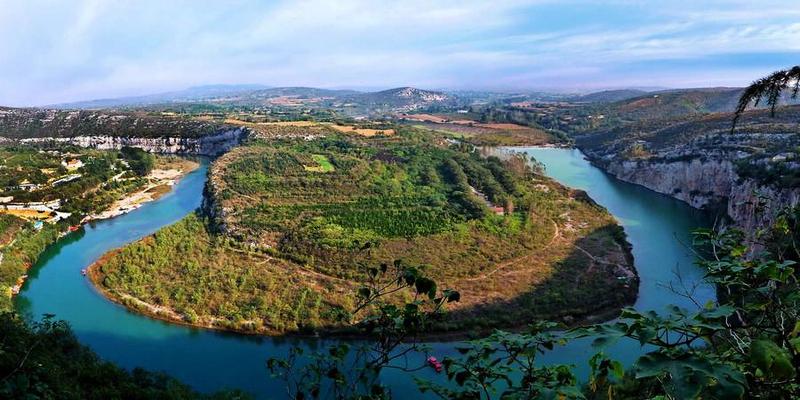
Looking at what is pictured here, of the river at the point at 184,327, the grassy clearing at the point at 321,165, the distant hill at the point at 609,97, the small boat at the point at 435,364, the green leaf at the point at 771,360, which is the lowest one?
the river at the point at 184,327

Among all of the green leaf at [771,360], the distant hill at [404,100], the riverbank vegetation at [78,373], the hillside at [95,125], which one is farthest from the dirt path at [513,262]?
the distant hill at [404,100]

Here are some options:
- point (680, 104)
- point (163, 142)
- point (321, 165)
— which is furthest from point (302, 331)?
point (680, 104)

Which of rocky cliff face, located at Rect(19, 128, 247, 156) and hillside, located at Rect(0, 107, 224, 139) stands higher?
hillside, located at Rect(0, 107, 224, 139)

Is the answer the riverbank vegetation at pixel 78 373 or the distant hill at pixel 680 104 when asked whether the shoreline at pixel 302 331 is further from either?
the distant hill at pixel 680 104

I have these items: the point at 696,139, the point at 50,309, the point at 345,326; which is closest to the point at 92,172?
the point at 50,309

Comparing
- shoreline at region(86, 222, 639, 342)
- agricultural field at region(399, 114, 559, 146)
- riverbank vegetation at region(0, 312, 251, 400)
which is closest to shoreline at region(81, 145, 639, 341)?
shoreline at region(86, 222, 639, 342)

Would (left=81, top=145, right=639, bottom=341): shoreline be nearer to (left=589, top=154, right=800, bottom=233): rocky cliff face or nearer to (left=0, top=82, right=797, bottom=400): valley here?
(left=0, top=82, right=797, bottom=400): valley
